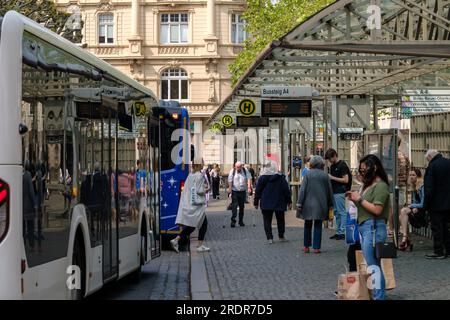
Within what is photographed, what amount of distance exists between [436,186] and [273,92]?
7.41 meters

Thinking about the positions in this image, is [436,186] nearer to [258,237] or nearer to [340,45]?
[340,45]

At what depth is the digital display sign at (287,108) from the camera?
2502 centimetres

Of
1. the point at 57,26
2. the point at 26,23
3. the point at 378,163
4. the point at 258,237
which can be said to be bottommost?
the point at 258,237

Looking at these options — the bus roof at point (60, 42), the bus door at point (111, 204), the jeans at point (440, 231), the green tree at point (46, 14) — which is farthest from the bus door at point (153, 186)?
the green tree at point (46, 14)

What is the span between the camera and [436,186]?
17.7m

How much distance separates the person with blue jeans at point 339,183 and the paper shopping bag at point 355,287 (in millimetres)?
10318

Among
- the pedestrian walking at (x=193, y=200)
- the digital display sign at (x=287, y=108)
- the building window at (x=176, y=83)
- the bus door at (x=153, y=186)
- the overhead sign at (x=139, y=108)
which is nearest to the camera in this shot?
the overhead sign at (x=139, y=108)

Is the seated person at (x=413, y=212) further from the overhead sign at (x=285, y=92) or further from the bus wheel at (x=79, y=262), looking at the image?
the bus wheel at (x=79, y=262)

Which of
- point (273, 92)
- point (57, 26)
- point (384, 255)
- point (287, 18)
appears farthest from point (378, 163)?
point (287, 18)

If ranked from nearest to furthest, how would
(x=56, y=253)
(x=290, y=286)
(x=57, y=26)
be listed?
(x=56, y=253) < (x=290, y=286) < (x=57, y=26)

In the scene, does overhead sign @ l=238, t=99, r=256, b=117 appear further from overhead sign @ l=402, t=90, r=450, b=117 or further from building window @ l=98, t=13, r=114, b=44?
building window @ l=98, t=13, r=114, b=44

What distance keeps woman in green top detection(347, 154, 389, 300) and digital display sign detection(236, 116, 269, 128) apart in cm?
2160

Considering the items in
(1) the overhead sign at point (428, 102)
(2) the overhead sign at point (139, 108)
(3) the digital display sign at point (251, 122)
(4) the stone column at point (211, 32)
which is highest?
Answer: (4) the stone column at point (211, 32)

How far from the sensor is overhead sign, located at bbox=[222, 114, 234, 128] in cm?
4066
